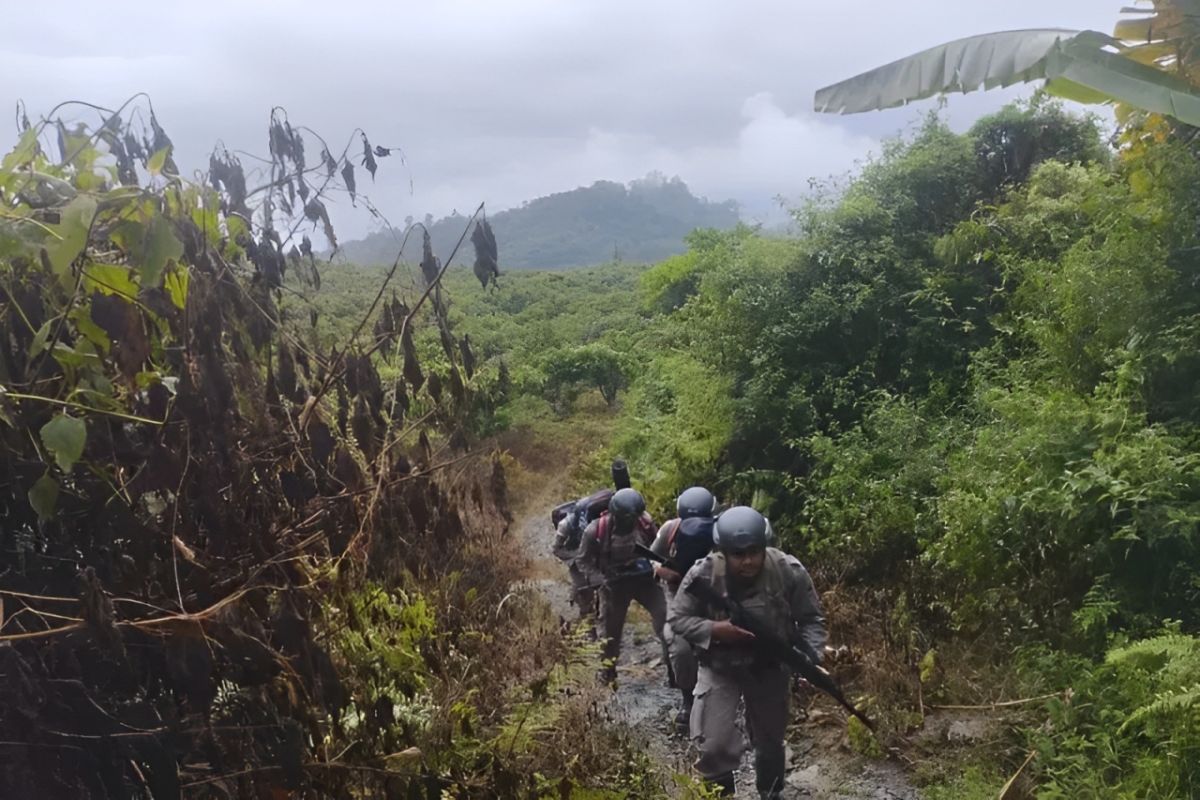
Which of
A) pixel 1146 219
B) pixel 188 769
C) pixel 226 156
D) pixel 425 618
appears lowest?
pixel 425 618

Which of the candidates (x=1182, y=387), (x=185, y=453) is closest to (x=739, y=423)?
(x=1182, y=387)

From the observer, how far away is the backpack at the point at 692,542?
17.8 ft

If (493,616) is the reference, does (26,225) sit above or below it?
above

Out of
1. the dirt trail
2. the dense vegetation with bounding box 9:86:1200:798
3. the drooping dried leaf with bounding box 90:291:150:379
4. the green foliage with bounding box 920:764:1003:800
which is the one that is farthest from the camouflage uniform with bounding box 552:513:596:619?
the drooping dried leaf with bounding box 90:291:150:379

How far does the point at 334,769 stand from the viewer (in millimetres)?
3166

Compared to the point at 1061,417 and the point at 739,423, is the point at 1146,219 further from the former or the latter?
the point at 739,423

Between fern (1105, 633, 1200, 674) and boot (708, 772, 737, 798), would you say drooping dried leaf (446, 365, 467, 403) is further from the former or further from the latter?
fern (1105, 633, 1200, 674)

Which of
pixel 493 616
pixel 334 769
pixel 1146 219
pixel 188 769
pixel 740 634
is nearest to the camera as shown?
pixel 188 769

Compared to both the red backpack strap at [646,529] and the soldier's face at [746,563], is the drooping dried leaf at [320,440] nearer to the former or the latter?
the soldier's face at [746,563]

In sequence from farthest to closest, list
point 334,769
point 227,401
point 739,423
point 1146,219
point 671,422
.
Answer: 1. point 671,422
2. point 739,423
3. point 1146,219
4. point 334,769
5. point 227,401

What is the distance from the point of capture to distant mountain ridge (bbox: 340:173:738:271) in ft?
351

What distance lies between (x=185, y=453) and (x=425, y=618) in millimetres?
2897

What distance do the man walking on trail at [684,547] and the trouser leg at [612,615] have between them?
88cm

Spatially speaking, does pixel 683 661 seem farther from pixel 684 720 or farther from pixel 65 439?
pixel 65 439
